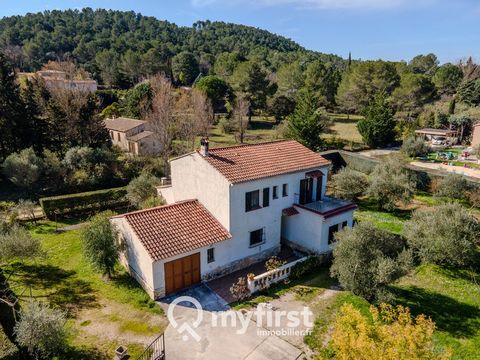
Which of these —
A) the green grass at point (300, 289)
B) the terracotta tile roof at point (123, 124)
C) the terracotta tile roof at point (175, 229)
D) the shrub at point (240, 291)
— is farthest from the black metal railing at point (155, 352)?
the terracotta tile roof at point (123, 124)

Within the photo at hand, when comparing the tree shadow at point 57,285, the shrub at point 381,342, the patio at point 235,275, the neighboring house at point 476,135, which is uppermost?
the neighboring house at point 476,135

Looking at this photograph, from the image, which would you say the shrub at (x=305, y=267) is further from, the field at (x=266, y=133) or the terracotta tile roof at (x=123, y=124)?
the terracotta tile roof at (x=123, y=124)

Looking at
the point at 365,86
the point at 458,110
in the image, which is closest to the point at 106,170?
the point at 365,86

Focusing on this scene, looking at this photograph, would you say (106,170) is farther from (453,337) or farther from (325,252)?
(453,337)

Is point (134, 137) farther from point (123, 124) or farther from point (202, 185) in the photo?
point (202, 185)

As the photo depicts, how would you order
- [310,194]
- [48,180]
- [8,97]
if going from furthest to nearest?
[8,97] → [48,180] → [310,194]
